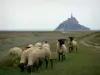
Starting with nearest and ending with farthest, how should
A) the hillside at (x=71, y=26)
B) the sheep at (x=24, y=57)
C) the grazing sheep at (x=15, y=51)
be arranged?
1. the sheep at (x=24, y=57)
2. the grazing sheep at (x=15, y=51)
3. the hillside at (x=71, y=26)

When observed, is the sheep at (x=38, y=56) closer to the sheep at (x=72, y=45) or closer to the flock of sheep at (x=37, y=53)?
the flock of sheep at (x=37, y=53)

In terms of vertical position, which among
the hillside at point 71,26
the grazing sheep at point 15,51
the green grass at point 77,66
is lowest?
the green grass at point 77,66

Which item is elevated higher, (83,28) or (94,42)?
(83,28)

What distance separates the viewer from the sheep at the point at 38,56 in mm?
2700

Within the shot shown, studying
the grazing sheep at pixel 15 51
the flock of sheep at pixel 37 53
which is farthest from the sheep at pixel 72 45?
the grazing sheep at pixel 15 51

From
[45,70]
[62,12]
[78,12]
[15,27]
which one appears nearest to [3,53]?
[15,27]

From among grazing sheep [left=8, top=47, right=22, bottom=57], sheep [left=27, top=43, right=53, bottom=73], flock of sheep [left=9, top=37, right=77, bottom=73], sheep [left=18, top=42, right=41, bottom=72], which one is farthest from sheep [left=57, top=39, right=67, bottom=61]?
grazing sheep [left=8, top=47, right=22, bottom=57]

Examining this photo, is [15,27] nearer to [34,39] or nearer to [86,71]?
[34,39]

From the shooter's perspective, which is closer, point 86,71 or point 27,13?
point 86,71

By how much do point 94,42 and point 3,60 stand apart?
1255 mm

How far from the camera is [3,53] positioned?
286 centimetres

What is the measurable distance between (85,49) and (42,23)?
694 mm

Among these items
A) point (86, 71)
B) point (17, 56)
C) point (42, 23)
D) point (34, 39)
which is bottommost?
point (86, 71)

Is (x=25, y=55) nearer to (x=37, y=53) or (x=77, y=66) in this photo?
(x=37, y=53)
